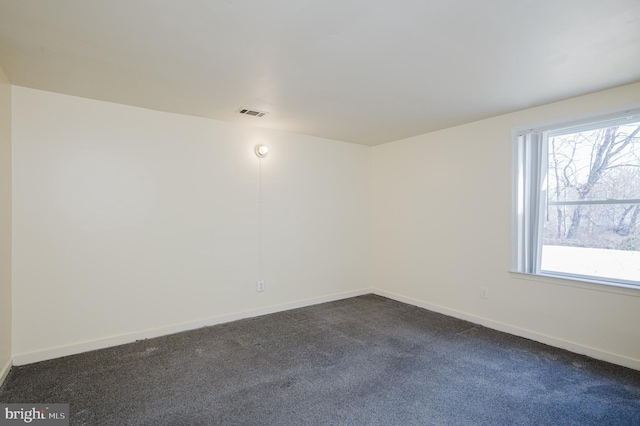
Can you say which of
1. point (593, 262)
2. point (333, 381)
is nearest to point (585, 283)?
point (593, 262)

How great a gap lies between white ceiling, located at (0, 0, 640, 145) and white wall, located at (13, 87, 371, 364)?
13.6 inches

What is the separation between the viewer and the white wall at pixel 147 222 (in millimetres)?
2523

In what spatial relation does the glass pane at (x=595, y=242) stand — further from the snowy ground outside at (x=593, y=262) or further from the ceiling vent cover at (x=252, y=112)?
the ceiling vent cover at (x=252, y=112)

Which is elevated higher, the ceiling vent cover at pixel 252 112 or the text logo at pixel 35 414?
the ceiling vent cover at pixel 252 112

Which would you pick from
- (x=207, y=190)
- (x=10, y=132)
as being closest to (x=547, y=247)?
(x=207, y=190)

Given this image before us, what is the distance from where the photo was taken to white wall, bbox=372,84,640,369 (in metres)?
2.58

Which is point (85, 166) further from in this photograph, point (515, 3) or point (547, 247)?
point (547, 247)

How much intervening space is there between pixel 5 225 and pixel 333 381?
267 cm

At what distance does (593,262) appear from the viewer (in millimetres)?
2701

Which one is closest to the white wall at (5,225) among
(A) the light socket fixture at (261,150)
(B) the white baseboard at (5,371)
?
(B) the white baseboard at (5,371)

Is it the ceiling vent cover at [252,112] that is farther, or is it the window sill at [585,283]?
the ceiling vent cover at [252,112]

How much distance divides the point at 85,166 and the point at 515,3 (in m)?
3.31

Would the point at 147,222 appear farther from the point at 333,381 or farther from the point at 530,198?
the point at 530,198

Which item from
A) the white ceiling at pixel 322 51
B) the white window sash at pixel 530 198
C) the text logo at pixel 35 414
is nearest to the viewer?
the white ceiling at pixel 322 51
